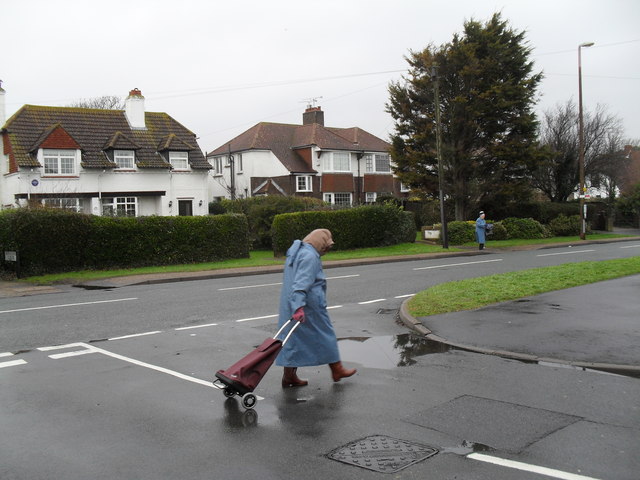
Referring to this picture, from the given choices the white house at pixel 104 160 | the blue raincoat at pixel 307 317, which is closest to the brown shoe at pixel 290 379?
the blue raincoat at pixel 307 317

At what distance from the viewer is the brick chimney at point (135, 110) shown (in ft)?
125

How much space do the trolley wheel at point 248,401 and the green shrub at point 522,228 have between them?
107 ft

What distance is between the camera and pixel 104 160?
35.2 meters

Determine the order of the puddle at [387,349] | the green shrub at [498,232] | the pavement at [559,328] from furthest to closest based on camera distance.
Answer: the green shrub at [498,232] < the puddle at [387,349] < the pavement at [559,328]

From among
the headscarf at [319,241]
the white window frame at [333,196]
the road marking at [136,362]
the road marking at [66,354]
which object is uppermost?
the white window frame at [333,196]

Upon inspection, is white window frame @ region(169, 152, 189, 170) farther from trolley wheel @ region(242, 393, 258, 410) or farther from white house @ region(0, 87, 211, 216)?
trolley wheel @ region(242, 393, 258, 410)

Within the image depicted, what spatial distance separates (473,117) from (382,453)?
31.6 m

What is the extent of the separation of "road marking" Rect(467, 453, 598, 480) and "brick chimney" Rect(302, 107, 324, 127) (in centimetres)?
4981

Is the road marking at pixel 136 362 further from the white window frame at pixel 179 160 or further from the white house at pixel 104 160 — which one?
the white window frame at pixel 179 160

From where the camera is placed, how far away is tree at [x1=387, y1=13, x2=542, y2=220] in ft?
112

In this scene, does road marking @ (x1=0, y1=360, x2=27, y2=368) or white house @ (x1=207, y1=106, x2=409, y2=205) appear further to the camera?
white house @ (x1=207, y1=106, x2=409, y2=205)

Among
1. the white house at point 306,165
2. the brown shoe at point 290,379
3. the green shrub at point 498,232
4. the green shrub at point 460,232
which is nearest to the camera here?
the brown shoe at point 290,379

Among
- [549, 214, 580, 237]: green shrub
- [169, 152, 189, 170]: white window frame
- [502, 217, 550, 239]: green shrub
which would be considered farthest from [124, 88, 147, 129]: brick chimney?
[549, 214, 580, 237]: green shrub

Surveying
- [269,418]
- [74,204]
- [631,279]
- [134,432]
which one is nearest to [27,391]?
[134,432]
